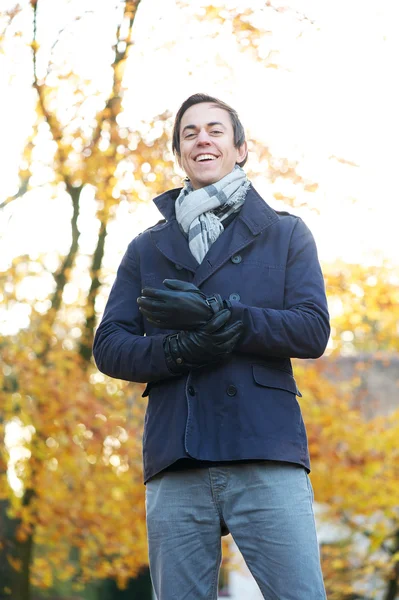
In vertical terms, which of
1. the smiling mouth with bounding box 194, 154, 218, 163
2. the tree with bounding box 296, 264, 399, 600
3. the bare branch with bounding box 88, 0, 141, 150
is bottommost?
the tree with bounding box 296, 264, 399, 600

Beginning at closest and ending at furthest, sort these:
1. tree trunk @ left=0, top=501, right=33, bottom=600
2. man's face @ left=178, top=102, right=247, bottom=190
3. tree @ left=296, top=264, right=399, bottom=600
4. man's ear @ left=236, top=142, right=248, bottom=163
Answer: man's face @ left=178, top=102, right=247, bottom=190 < man's ear @ left=236, top=142, right=248, bottom=163 < tree @ left=296, top=264, right=399, bottom=600 < tree trunk @ left=0, top=501, right=33, bottom=600

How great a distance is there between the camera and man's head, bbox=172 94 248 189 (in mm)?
2674

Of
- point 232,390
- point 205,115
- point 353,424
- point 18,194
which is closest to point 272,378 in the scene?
point 232,390

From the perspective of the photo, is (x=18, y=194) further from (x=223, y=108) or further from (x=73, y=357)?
(x=223, y=108)

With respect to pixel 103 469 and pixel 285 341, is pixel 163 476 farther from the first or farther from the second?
pixel 103 469

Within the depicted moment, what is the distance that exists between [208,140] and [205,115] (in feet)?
0.34

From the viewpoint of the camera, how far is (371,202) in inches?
275

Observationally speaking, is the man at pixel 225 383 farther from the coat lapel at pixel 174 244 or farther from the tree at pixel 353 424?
the tree at pixel 353 424

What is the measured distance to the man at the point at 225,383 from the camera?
2283mm

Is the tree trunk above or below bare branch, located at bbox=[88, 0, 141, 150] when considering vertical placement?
below

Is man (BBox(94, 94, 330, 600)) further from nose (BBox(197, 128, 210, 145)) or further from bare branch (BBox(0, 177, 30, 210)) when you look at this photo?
bare branch (BBox(0, 177, 30, 210))

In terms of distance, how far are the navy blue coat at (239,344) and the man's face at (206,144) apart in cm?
13

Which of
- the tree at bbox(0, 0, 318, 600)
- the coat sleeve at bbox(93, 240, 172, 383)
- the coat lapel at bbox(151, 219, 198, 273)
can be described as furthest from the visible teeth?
the tree at bbox(0, 0, 318, 600)

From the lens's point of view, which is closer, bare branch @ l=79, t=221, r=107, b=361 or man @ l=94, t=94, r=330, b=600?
man @ l=94, t=94, r=330, b=600
